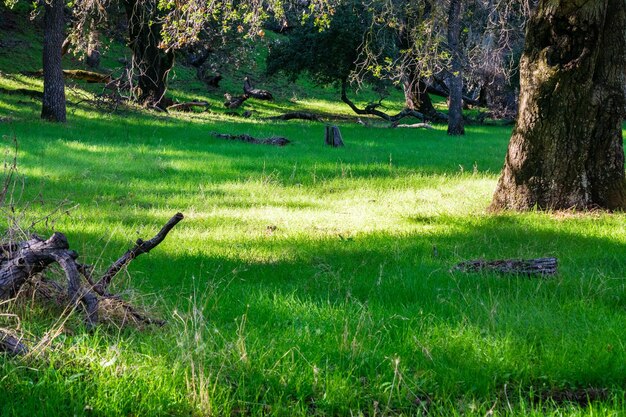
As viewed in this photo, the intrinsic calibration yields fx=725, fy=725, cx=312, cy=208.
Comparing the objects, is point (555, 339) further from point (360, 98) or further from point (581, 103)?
point (360, 98)

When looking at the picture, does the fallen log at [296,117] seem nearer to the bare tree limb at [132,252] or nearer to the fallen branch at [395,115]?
the fallen branch at [395,115]

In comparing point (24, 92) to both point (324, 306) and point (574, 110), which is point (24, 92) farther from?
point (324, 306)

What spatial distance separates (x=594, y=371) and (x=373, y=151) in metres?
16.2

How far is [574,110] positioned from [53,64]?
56.3ft

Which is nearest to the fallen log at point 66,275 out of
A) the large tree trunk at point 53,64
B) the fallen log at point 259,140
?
the fallen log at point 259,140

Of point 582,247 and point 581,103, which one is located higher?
point 581,103

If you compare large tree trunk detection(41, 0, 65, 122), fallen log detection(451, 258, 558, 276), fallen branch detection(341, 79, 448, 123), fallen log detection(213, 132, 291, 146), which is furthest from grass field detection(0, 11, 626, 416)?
fallen branch detection(341, 79, 448, 123)

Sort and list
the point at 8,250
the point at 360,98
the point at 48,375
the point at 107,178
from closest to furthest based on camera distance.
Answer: the point at 48,375
the point at 8,250
the point at 107,178
the point at 360,98

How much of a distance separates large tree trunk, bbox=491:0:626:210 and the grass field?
54 centimetres

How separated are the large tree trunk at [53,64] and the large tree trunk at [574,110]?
16.1 meters

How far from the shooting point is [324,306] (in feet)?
18.2

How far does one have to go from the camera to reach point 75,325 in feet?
15.3

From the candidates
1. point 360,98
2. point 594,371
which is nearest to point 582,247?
point 594,371

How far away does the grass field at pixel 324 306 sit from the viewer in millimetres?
3906
